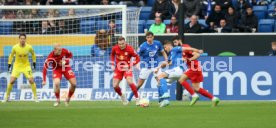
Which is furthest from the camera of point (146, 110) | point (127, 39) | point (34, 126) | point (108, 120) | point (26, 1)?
point (26, 1)

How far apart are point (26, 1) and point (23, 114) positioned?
12106 mm

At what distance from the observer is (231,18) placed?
2894 cm

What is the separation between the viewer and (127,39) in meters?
27.2

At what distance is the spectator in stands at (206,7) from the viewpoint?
98.6 feet

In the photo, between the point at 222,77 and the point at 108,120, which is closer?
the point at 108,120

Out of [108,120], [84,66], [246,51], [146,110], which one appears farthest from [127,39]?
[108,120]

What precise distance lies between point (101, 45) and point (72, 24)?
1140 mm

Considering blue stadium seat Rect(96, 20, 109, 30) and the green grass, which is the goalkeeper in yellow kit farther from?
the green grass

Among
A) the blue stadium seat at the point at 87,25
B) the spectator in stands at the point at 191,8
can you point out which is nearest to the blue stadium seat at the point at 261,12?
the spectator in stands at the point at 191,8

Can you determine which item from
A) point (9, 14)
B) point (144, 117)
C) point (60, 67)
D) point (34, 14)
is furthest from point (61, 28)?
point (144, 117)

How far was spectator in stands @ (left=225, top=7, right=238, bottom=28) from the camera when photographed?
28844 mm

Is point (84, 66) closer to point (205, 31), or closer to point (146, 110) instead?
point (205, 31)

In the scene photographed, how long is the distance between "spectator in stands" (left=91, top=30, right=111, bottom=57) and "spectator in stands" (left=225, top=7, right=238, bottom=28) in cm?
406

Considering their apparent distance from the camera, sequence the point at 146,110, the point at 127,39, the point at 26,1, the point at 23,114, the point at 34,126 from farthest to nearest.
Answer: the point at 26,1 < the point at 127,39 < the point at 146,110 < the point at 23,114 < the point at 34,126
